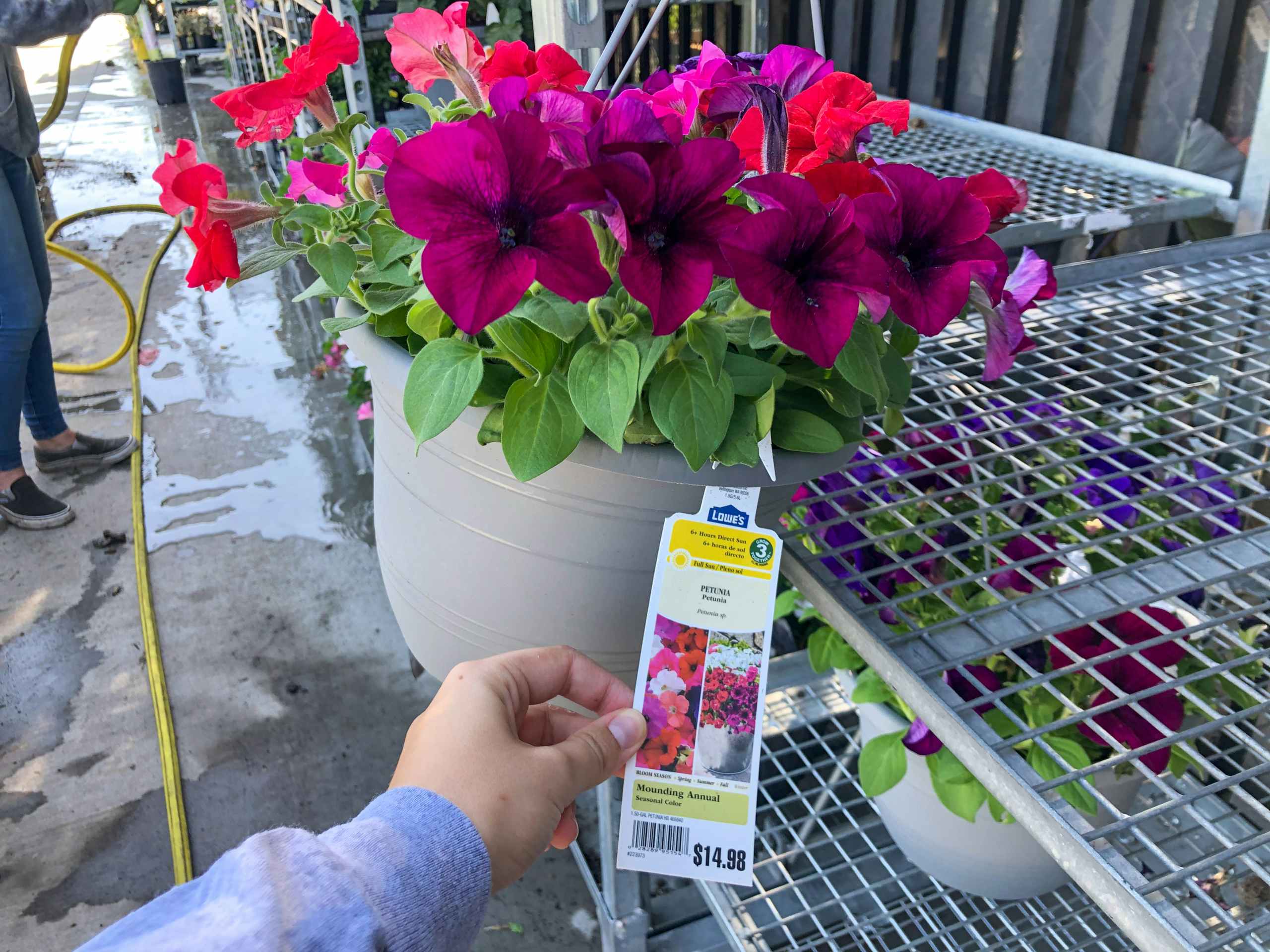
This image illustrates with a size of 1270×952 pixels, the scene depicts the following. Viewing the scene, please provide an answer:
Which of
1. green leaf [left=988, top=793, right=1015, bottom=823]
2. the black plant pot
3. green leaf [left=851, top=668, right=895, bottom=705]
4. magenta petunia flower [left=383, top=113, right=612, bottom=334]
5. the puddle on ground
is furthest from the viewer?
the black plant pot

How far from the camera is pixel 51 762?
1769 millimetres

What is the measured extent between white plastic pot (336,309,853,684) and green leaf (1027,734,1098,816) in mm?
233

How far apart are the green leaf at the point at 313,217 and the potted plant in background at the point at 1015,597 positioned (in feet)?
1.38

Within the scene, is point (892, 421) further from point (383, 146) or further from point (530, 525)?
point (383, 146)

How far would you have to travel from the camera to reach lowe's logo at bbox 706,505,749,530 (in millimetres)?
614

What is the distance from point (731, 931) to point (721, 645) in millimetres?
593

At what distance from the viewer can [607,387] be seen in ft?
1.82

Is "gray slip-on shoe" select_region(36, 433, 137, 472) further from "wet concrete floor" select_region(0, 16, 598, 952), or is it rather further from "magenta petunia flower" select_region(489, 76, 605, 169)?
"magenta petunia flower" select_region(489, 76, 605, 169)

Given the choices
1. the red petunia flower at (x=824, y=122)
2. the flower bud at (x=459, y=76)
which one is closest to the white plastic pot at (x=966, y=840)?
the red petunia flower at (x=824, y=122)

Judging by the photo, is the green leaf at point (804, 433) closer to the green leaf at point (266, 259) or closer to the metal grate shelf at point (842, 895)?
the green leaf at point (266, 259)

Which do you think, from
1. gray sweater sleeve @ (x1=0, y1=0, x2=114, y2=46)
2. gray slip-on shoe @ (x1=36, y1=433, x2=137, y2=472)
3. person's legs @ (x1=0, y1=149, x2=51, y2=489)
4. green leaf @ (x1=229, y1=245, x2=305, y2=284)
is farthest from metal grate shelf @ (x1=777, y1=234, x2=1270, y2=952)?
gray slip-on shoe @ (x1=36, y1=433, x2=137, y2=472)

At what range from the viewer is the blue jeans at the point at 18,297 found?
2.14 metres

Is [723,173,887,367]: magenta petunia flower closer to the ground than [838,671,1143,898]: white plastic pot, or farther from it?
farther from it

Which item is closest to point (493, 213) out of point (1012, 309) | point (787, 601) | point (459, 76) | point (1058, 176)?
point (459, 76)
